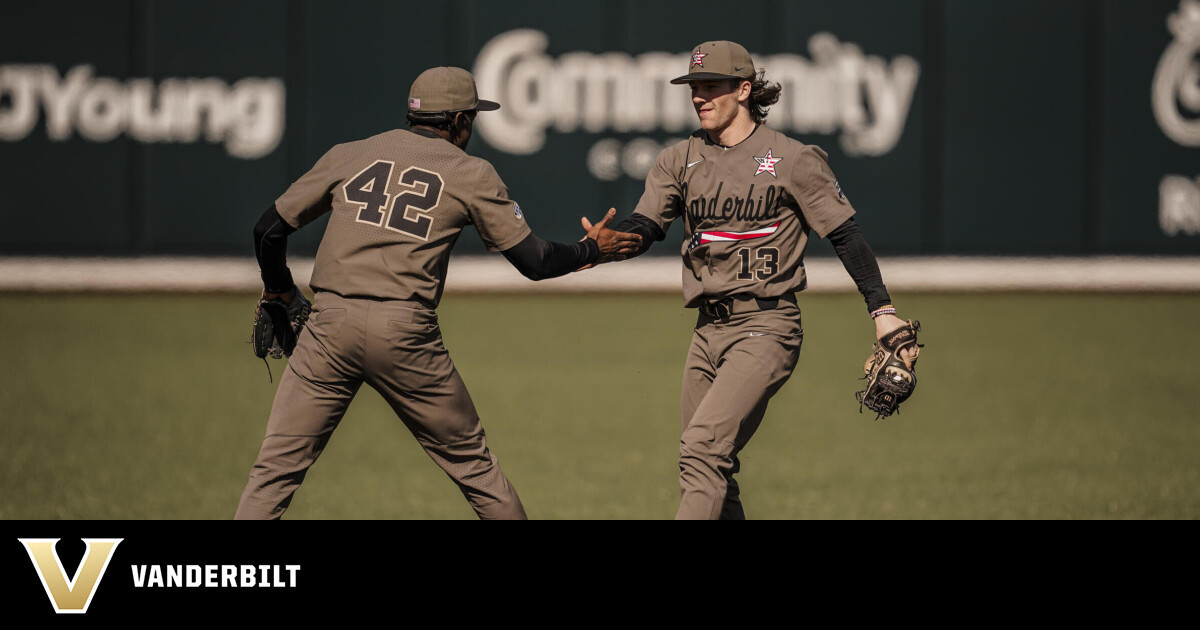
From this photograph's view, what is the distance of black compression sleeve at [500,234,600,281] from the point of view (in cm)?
604

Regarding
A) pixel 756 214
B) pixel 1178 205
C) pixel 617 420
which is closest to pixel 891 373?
pixel 756 214

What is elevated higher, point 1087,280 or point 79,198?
point 79,198

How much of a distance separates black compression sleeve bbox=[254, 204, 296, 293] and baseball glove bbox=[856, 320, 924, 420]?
2.52 meters

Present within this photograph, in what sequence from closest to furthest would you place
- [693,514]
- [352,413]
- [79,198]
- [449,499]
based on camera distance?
1. [693,514]
2. [449,499]
3. [352,413]
4. [79,198]

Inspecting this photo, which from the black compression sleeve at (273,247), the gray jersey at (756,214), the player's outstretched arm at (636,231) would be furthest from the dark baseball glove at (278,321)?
the gray jersey at (756,214)

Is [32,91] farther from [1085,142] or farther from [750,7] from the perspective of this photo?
[1085,142]

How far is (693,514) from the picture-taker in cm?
578

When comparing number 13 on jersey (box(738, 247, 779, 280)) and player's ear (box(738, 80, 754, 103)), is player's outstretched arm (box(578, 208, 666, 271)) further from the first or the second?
player's ear (box(738, 80, 754, 103))

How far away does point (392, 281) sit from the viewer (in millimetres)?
5723

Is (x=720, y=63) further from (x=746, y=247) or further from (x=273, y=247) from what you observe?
(x=273, y=247)

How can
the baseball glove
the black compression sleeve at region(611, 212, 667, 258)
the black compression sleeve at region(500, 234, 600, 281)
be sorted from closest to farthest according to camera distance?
the black compression sleeve at region(500, 234, 600, 281) → the baseball glove → the black compression sleeve at region(611, 212, 667, 258)

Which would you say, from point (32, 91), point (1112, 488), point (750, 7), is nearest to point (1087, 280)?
point (750, 7)

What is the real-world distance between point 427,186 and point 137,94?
14931 mm
